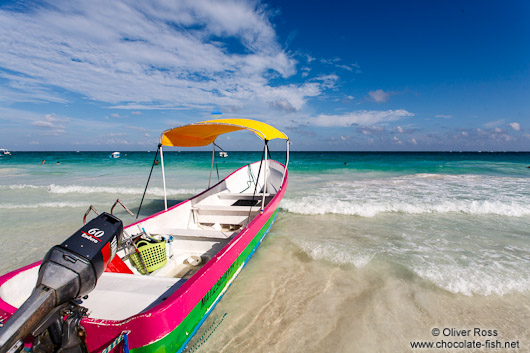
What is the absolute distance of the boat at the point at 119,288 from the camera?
187 centimetres

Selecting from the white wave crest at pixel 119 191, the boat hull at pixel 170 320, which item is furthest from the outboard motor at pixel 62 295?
the white wave crest at pixel 119 191

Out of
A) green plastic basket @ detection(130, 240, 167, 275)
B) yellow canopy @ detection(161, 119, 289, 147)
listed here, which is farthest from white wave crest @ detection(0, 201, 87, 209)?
green plastic basket @ detection(130, 240, 167, 275)

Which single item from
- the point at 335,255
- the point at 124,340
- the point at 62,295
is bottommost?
the point at 335,255

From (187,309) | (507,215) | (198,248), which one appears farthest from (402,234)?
(187,309)

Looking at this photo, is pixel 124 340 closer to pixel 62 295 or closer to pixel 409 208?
pixel 62 295

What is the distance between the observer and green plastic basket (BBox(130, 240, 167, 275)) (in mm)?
4043

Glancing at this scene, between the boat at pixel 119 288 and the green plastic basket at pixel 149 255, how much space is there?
0.05ft

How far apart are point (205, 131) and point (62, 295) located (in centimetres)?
Result: 436

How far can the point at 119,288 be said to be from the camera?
9.87 feet

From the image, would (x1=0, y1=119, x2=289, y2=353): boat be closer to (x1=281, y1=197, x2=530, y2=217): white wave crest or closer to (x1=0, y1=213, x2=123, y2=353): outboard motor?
(x1=0, y1=213, x2=123, y2=353): outboard motor

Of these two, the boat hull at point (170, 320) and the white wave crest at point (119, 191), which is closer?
the boat hull at point (170, 320)

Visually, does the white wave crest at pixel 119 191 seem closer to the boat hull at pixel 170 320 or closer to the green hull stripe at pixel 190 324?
the green hull stripe at pixel 190 324

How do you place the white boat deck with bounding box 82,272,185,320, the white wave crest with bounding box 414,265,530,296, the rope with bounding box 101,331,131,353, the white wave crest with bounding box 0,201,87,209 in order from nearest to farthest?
the rope with bounding box 101,331,131,353 → the white boat deck with bounding box 82,272,185,320 → the white wave crest with bounding box 414,265,530,296 → the white wave crest with bounding box 0,201,87,209

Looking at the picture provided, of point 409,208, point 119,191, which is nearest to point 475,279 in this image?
point 409,208
